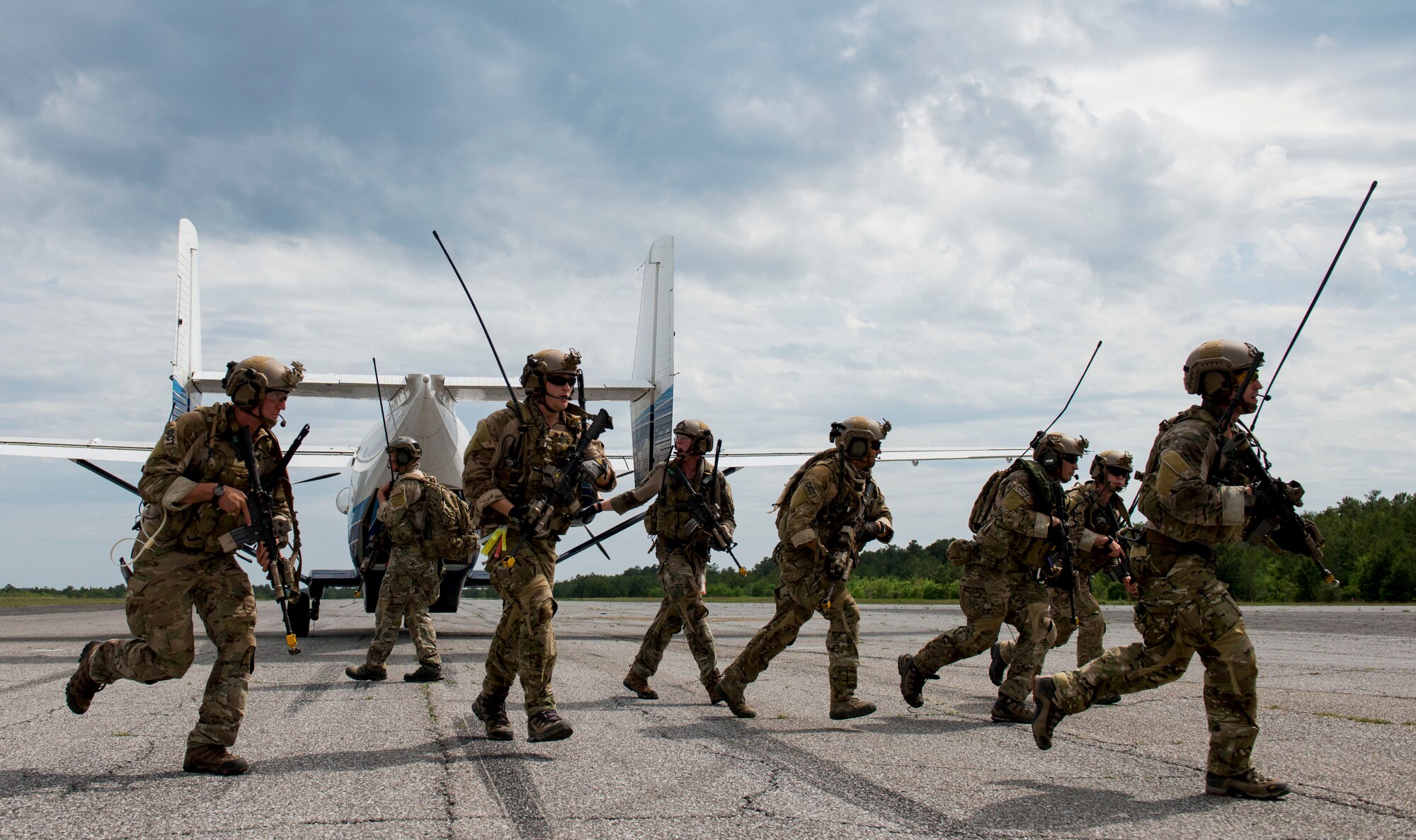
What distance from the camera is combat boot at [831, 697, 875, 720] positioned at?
6.57 metres

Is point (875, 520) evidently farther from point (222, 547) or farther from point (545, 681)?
point (222, 547)

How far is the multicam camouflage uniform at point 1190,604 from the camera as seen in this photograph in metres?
4.55

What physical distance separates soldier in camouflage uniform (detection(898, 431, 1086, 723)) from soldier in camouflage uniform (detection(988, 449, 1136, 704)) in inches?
30.8

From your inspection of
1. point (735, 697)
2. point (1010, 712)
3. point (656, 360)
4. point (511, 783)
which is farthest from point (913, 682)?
point (656, 360)

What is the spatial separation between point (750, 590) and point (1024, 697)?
2144 inches

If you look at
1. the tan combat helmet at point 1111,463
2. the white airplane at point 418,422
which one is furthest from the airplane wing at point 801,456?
the tan combat helmet at point 1111,463

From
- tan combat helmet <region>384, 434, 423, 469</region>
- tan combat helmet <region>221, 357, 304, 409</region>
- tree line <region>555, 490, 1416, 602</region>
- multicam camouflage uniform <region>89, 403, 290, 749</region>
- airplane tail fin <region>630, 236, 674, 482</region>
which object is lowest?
tree line <region>555, 490, 1416, 602</region>

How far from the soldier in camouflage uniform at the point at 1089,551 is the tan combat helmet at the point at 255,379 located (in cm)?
564

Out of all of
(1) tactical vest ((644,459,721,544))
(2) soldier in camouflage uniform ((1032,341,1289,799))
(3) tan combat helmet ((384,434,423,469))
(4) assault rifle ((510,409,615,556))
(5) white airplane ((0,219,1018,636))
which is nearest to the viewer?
(2) soldier in camouflage uniform ((1032,341,1289,799))

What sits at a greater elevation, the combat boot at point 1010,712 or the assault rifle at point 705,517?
the assault rifle at point 705,517

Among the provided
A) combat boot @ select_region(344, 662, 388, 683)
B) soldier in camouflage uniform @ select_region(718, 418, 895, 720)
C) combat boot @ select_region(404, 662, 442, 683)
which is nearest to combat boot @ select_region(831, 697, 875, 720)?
soldier in camouflage uniform @ select_region(718, 418, 895, 720)

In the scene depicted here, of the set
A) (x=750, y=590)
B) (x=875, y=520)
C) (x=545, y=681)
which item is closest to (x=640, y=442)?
(x=875, y=520)

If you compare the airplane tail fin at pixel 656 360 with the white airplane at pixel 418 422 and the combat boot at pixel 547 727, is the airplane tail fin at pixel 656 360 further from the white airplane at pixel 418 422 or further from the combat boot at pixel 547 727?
the combat boot at pixel 547 727

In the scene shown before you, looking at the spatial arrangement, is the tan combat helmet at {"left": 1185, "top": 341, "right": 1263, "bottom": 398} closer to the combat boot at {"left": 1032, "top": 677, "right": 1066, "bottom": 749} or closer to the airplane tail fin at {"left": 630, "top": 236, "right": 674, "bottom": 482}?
the combat boot at {"left": 1032, "top": 677, "right": 1066, "bottom": 749}
